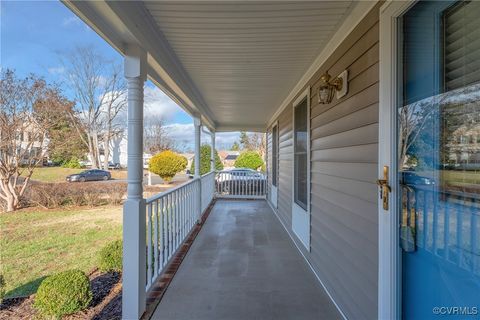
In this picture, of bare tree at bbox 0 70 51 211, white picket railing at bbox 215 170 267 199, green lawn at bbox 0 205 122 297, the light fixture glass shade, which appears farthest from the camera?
white picket railing at bbox 215 170 267 199

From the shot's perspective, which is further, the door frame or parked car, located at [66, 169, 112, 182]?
parked car, located at [66, 169, 112, 182]

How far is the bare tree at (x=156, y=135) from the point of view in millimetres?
25250

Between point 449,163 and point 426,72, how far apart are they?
0.46 m

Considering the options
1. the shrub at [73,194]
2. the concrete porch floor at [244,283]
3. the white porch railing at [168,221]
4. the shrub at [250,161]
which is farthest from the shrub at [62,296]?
the shrub at [250,161]

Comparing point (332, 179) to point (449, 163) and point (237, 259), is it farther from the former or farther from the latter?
point (237, 259)

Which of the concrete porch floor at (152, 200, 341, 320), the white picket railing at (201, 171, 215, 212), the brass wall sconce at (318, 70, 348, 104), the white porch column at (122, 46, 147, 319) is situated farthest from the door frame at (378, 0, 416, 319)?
the white picket railing at (201, 171, 215, 212)

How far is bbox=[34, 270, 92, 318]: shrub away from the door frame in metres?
2.24

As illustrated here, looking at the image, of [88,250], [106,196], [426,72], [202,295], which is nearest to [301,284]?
[202,295]

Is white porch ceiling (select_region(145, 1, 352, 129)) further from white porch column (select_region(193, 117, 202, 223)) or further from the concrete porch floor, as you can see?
the concrete porch floor

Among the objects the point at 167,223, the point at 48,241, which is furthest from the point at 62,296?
the point at 48,241

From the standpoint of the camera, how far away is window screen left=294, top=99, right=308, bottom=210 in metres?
3.78

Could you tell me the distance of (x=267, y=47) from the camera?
2.58 m

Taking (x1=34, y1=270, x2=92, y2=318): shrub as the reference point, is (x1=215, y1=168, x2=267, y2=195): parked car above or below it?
above

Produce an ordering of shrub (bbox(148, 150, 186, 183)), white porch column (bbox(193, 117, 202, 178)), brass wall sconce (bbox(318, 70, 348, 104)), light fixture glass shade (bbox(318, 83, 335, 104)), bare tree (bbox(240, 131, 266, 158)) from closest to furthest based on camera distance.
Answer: brass wall sconce (bbox(318, 70, 348, 104))
light fixture glass shade (bbox(318, 83, 335, 104))
white porch column (bbox(193, 117, 202, 178))
shrub (bbox(148, 150, 186, 183))
bare tree (bbox(240, 131, 266, 158))
